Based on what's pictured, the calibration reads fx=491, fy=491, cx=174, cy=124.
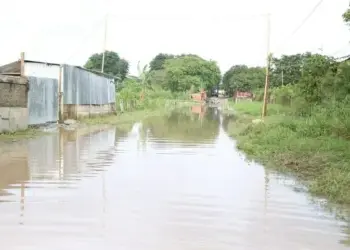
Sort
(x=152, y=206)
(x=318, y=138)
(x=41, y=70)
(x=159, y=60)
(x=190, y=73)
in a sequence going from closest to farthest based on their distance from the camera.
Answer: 1. (x=152, y=206)
2. (x=318, y=138)
3. (x=41, y=70)
4. (x=190, y=73)
5. (x=159, y=60)

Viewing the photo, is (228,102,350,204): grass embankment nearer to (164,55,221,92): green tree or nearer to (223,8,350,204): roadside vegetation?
(223,8,350,204): roadside vegetation

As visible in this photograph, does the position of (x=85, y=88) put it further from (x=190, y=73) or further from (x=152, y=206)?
(x=190, y=73)

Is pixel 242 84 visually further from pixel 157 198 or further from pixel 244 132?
pixel 157 198

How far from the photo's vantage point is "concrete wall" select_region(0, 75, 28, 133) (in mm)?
17359

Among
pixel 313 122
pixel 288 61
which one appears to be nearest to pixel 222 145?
pixel 313 122

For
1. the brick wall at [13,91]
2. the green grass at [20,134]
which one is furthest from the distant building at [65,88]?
the green grass at [20,134]

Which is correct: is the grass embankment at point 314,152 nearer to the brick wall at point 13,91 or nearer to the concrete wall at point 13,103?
the concrete wall at point 13,103

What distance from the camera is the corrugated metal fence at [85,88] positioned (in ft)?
81.3

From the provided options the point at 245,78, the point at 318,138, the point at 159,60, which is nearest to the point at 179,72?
the point at 245,78

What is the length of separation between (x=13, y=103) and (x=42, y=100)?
3.39 meters

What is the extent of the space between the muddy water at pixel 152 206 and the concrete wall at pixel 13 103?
4345 millimetres

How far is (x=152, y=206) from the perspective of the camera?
7.43 meters

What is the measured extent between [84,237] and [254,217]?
2.53 m

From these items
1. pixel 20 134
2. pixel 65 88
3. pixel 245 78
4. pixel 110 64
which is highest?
pixel 110 64
